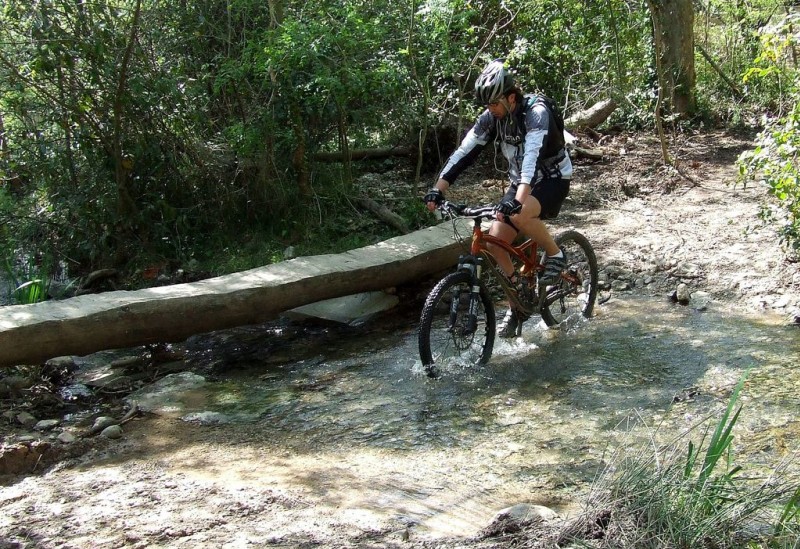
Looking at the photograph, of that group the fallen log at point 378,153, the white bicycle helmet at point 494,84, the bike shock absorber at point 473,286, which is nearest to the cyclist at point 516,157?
the white bicycle helmet at point 494,84

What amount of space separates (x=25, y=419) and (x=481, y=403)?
3077mm

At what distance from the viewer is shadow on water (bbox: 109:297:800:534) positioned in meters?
4.18

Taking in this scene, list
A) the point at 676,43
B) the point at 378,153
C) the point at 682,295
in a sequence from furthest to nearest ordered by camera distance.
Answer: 1. the point at 676,43
2. the point at 378,153
3. the point at 682,295

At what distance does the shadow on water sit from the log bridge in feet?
1.58

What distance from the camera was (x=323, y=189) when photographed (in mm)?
9500

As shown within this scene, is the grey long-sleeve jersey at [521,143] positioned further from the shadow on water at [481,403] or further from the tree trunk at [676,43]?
the tree trunk at [676,43]

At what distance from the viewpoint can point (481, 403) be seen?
5352mm

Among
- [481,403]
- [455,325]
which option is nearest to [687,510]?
[481,403]

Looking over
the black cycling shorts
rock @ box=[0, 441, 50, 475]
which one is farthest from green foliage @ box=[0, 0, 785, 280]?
rock @ box=[0, 441, 50, 475]

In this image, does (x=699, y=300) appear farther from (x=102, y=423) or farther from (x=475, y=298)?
(x=102, y=423)

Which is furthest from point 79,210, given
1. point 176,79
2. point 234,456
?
point 234,456

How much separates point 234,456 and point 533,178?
291cm

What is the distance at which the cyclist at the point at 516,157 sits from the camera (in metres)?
5.71

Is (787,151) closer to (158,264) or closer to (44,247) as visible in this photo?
(158,264)
